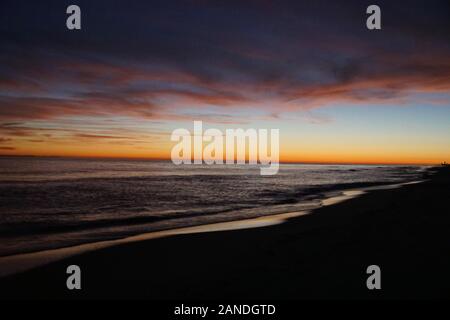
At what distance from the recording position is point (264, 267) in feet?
21.1

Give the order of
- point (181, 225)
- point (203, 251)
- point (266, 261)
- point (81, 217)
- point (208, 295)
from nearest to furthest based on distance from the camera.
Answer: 1. point (208, 295)
2. point (266, 261)
3. point (203, 251)
4. point (181, 225)
5. point (81, 217)

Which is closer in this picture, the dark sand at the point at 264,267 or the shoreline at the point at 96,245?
the dark sand at the point at 264,267

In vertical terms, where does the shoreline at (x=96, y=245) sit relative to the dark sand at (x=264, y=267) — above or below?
below

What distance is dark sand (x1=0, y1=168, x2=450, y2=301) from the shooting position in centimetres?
536

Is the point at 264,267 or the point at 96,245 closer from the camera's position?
the point at 264,267

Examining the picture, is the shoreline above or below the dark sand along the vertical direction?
below

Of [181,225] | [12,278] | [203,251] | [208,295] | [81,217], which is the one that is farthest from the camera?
[81,217]

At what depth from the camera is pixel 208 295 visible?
17.2ft

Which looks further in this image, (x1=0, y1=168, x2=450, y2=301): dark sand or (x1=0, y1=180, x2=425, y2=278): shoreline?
(x1=0, y1=180, x2=425, y2=278): shoreline

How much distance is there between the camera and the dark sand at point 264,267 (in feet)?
17.6
